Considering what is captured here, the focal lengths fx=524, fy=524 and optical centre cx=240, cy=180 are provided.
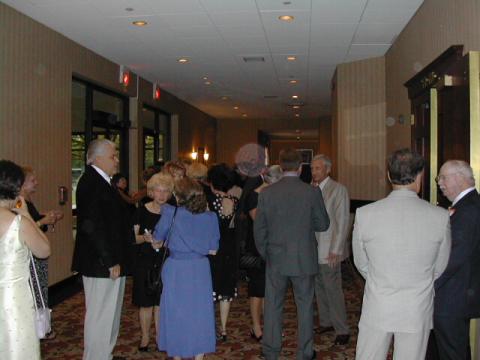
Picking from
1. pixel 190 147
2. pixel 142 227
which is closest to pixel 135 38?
pixel 142 227

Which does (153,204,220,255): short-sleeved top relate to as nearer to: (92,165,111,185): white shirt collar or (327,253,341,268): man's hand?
(92,165,111,185): white shirt collar

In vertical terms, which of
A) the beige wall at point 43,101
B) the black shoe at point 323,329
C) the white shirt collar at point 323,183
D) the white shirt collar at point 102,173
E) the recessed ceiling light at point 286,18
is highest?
the recessed ceiling light at point 286,18

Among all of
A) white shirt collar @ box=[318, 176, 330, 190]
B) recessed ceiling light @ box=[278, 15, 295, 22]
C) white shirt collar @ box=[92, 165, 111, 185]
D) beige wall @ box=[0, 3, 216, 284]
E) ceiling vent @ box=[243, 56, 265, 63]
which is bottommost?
white shirt collar @ box=[318, 176, 330, 190]

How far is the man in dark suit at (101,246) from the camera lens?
12.1 ft

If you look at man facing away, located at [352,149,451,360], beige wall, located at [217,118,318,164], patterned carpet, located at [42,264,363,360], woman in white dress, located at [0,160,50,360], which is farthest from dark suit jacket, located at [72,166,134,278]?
beige wall, located at [217,118,318,164]

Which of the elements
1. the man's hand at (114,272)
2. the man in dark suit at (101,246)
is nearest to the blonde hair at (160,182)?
the man in dark suit at (101,246)

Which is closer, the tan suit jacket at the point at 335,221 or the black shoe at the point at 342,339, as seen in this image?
the tan suit jacket at the point at 335,221

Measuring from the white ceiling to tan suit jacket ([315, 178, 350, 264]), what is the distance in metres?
2.26

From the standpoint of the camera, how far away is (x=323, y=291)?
199 inches

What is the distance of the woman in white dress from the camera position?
109 inches

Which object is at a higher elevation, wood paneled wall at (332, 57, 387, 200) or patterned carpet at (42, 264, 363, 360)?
wood paneled wall at (332, 57, 387, 200)

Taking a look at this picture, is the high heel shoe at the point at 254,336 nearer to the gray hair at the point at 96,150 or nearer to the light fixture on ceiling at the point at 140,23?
the gray hair at the point at 96,150

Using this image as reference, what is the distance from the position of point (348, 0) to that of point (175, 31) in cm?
242

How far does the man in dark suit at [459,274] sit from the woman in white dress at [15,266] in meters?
2.27
